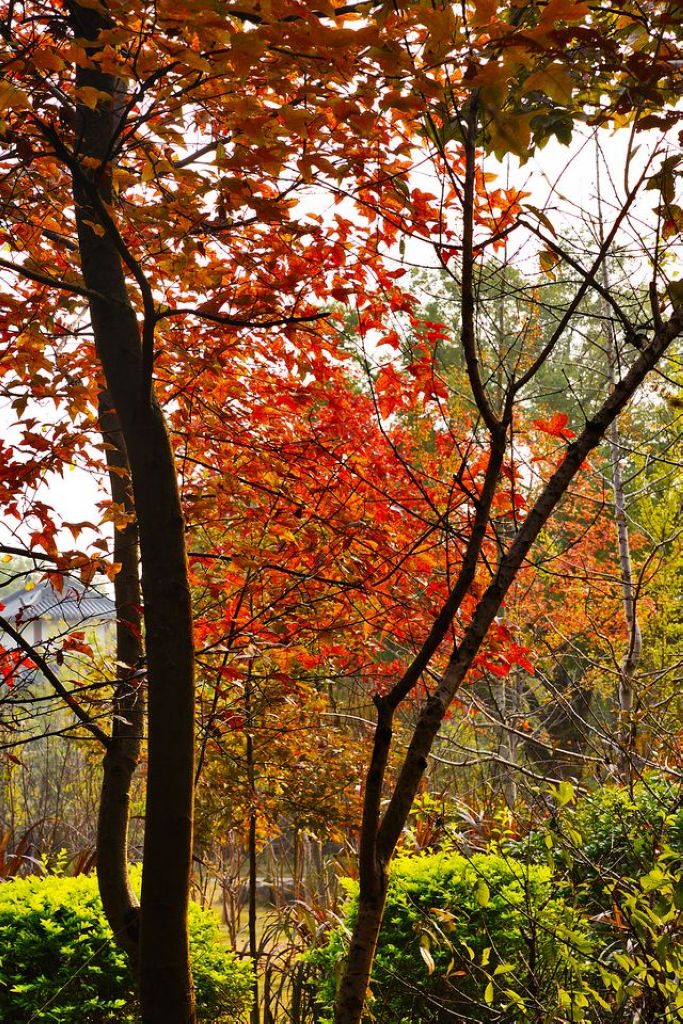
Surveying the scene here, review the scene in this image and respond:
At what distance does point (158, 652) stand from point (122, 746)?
1.16 metres

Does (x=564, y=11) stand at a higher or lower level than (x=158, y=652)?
higher

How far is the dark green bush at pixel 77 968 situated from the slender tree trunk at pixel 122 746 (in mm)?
817

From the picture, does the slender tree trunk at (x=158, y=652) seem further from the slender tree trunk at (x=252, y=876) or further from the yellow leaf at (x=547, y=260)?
the slender tree trunk at (x=252, y=876)

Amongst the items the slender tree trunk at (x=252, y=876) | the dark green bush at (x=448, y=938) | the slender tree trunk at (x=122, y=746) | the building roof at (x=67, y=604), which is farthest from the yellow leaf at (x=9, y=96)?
the dark green bush at (x=448, y=938)

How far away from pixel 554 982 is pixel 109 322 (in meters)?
2.94

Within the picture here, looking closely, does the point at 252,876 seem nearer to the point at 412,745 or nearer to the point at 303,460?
the point at 303,460

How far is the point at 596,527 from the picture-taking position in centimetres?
1245

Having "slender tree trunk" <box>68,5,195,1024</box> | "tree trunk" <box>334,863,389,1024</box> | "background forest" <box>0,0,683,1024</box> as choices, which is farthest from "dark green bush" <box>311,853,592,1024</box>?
"tree trunk" <box>334,863,389,1024</box>

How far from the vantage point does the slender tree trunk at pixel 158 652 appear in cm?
215

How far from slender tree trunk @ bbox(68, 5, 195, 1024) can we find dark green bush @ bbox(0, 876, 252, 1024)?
5.26 feet

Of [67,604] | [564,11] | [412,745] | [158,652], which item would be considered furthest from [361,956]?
[67,604]

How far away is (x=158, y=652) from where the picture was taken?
226cm

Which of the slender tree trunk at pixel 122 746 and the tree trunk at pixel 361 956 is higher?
the slender tree trunk at pixel 122 746

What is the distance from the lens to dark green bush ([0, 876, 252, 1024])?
355 centimetres
